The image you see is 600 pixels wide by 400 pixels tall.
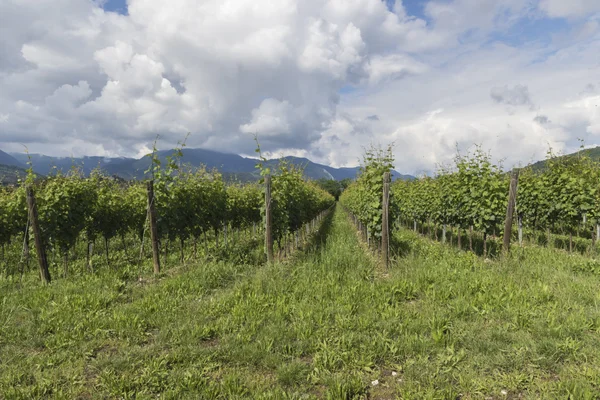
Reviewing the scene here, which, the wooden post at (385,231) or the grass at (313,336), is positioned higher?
the wooden post at (385,231)

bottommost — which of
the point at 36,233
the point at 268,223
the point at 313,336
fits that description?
the point at 313,336

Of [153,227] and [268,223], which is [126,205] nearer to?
[153,227]

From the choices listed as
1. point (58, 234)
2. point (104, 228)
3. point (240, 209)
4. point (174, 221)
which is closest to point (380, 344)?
point (174, 221)

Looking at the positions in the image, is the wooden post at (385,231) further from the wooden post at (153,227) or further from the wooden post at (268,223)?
the wooden post at (153,227)

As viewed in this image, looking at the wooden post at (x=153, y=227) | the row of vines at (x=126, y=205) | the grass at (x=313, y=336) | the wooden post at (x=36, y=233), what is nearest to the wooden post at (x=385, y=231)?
the grass at (x=313, y=336)

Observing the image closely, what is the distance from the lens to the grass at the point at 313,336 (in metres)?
3.09

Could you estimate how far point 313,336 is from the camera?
4.03 meters

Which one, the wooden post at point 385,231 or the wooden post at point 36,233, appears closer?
the wooden post at point 36,233

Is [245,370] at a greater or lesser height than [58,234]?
lesser

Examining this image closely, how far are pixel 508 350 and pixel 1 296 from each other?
8270 mm

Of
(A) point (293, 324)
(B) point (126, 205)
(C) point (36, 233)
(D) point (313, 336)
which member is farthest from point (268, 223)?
(B) point (126, 205)

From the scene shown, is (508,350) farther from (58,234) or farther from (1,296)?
(58,234)

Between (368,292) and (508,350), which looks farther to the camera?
(368,292)

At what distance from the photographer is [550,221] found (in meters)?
12.6
